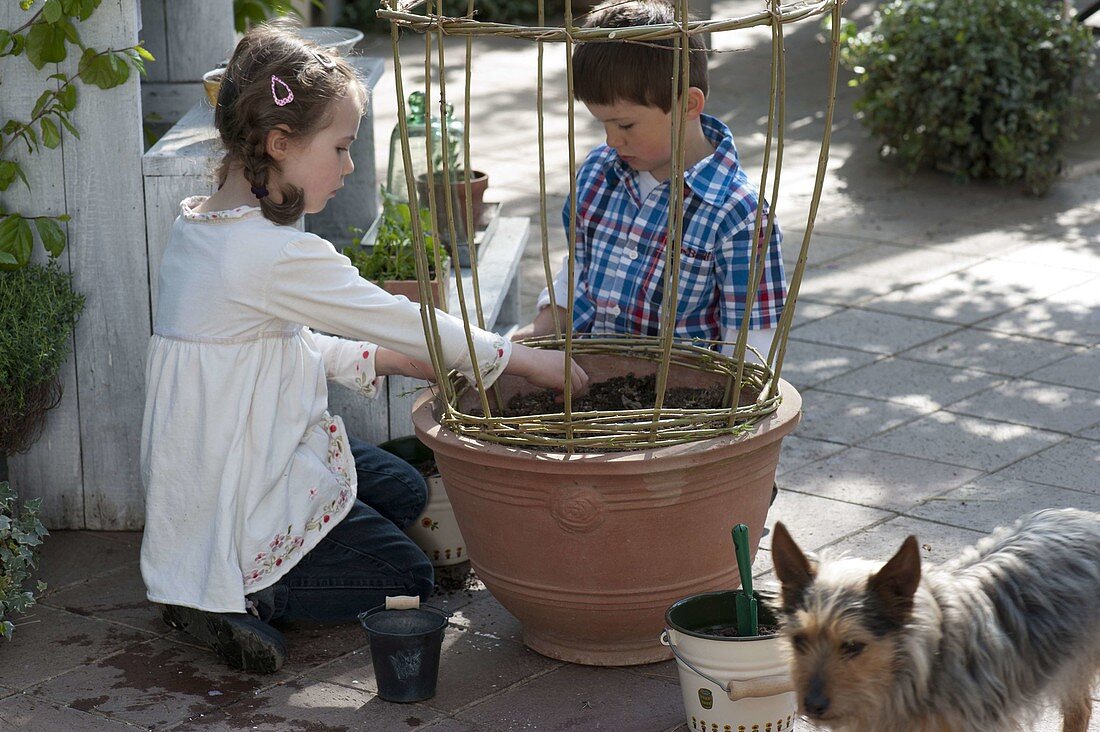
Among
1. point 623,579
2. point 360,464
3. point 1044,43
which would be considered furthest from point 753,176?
point 623,579

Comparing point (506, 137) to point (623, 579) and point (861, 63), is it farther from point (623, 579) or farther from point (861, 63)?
point (623, 579)

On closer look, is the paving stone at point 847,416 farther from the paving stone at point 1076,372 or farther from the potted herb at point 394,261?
the potted herb at point 394,261

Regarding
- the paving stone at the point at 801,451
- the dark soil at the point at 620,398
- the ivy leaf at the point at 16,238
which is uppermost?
the ivy leaf at the point at 16,238

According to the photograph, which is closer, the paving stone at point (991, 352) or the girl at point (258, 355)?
the girl at point (258, 355)

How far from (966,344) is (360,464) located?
2.74 meters

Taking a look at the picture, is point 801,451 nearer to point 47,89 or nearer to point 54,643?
point 54,643

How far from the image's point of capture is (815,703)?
2.18 metres

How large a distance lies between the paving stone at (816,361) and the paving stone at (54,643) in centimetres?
259

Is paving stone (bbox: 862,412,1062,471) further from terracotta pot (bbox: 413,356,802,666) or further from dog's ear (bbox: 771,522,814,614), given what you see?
dog's ear (bbox: 771,522,814,614)

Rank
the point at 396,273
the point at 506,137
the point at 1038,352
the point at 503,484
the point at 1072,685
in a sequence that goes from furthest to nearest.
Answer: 1. the point at 506,137
2. the point at 1038,352
3. the point at 396,273
4. the point at 503,484
5. the point at 1072,685

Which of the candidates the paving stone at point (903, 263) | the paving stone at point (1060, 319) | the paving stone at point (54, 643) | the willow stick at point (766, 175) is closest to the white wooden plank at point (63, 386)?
the paving stone at point (54, 643)

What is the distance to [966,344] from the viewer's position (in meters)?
5.24

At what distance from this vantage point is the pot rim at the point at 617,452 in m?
2.72

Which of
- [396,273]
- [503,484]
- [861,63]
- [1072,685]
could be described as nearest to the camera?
[1072,685]
